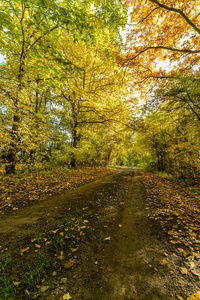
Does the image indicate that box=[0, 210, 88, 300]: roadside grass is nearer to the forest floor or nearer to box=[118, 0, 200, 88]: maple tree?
the forest floor

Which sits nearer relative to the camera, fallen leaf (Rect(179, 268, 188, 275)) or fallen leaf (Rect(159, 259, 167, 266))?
fallen leaf (Rect(179, 268, 188, 275))

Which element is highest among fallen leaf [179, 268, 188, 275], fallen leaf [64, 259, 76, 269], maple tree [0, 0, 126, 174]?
maple tree [0, 0, 126, 174]

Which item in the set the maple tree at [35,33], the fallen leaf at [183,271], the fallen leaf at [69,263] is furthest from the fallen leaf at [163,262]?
the maple tree at [35,33]

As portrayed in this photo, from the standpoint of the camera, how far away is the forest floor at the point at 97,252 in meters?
1.69

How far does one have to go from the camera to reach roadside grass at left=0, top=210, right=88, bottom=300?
1.64 metres

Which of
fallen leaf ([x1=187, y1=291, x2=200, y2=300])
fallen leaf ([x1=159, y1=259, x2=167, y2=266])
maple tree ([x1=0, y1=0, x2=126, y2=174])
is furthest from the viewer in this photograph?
maple tree ([x1=0, y1=0, x2=126, y2=174])

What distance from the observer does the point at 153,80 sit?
7902 millimetres

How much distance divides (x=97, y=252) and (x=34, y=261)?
123 cm

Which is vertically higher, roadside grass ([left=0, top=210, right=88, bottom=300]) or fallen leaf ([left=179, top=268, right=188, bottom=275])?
roadside grass ([left=0, top=210, right=88, bottom=300])

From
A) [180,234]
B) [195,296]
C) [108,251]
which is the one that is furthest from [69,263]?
[180,234]

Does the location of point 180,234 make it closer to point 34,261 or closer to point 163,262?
point 163,262

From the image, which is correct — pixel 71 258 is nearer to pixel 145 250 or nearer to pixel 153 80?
pixel 145 250

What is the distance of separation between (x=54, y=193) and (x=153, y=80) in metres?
9.77

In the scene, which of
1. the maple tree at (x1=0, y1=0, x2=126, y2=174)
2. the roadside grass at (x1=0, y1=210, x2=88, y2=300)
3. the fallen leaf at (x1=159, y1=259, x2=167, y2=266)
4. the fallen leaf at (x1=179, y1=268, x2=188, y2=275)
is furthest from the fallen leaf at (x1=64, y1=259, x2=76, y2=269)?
the maple tree at (x1=0, y1=0, x2=126, y2=174)
